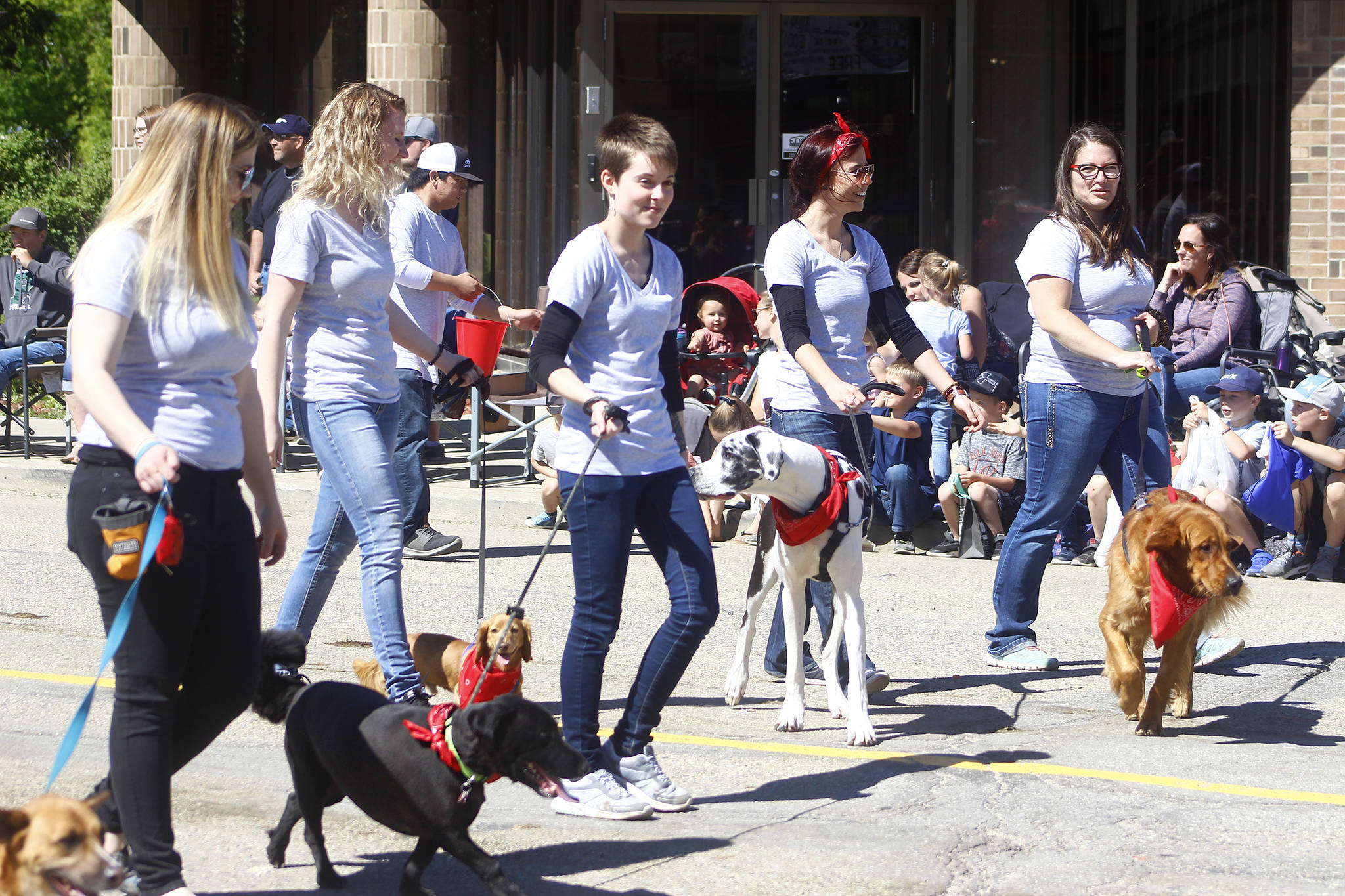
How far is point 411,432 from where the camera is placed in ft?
24.9

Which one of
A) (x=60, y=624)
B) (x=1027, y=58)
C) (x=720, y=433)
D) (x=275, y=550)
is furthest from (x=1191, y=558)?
(x=1027, y=58)

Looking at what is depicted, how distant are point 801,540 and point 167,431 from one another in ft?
7.70

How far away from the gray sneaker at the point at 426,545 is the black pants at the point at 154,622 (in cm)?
512

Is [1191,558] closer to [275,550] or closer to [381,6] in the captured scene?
[275,550]

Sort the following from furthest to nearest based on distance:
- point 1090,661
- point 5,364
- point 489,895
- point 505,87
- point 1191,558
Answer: point 505,87, point 5,364, point 1090,661, point 1191,558, point 489,895

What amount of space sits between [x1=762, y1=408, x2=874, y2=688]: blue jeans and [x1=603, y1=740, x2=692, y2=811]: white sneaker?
3.65ft

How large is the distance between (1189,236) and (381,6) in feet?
23.9

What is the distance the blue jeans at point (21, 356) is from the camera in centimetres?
1215

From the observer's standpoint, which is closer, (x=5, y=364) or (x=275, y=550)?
(x=275, y=550)

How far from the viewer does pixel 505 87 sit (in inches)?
554

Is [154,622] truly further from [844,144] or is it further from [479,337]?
[479,337]

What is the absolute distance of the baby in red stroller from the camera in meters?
10.8

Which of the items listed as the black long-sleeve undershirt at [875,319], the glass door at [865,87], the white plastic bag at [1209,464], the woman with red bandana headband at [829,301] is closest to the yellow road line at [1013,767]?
the woman with red bandana headband at [829,301]

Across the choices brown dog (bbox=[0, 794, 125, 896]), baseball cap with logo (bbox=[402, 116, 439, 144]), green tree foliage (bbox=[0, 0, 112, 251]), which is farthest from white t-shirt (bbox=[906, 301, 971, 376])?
green tree foliage (bbox=[0, 0, 112, 251])
